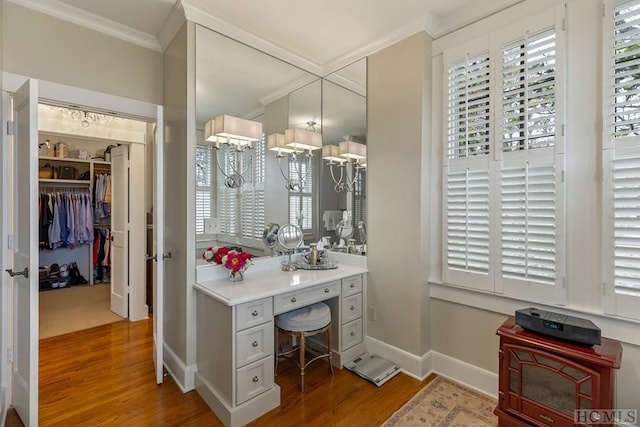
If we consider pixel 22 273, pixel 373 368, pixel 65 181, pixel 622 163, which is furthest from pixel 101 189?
pixel 622 163

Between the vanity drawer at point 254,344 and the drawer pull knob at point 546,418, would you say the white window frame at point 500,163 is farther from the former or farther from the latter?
the vanity drawer at point 254,344

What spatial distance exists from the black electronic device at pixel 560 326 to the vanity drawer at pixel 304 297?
1.32 metres

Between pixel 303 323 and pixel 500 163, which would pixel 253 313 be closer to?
pixel 303 323

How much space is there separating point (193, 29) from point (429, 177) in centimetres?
220

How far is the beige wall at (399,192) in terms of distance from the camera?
244 centimetres

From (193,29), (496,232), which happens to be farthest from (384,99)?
(193,29)

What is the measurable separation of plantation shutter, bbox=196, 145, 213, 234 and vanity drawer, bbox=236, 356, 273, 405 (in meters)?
1.08

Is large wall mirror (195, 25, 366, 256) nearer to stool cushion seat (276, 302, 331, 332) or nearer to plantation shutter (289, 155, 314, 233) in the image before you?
plantation shutter (289, 155, 314, 233)

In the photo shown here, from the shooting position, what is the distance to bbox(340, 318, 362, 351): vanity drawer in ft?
8.56

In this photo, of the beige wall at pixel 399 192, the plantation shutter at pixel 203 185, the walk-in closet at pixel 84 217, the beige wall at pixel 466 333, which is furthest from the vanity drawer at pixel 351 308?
the walk-in closet at pixel 84 217

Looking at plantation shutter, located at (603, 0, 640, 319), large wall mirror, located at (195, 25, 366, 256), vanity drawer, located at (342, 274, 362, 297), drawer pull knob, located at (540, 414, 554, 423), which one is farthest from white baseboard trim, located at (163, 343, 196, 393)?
plantation shutter, located at (603, 0, 640, 319)

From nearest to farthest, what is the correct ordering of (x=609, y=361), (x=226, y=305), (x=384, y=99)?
(x=609, y=361)
(x=226, y=305)
(x=384, y=99)

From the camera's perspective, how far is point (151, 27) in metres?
2.45

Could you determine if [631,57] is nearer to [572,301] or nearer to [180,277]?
[572,301]
